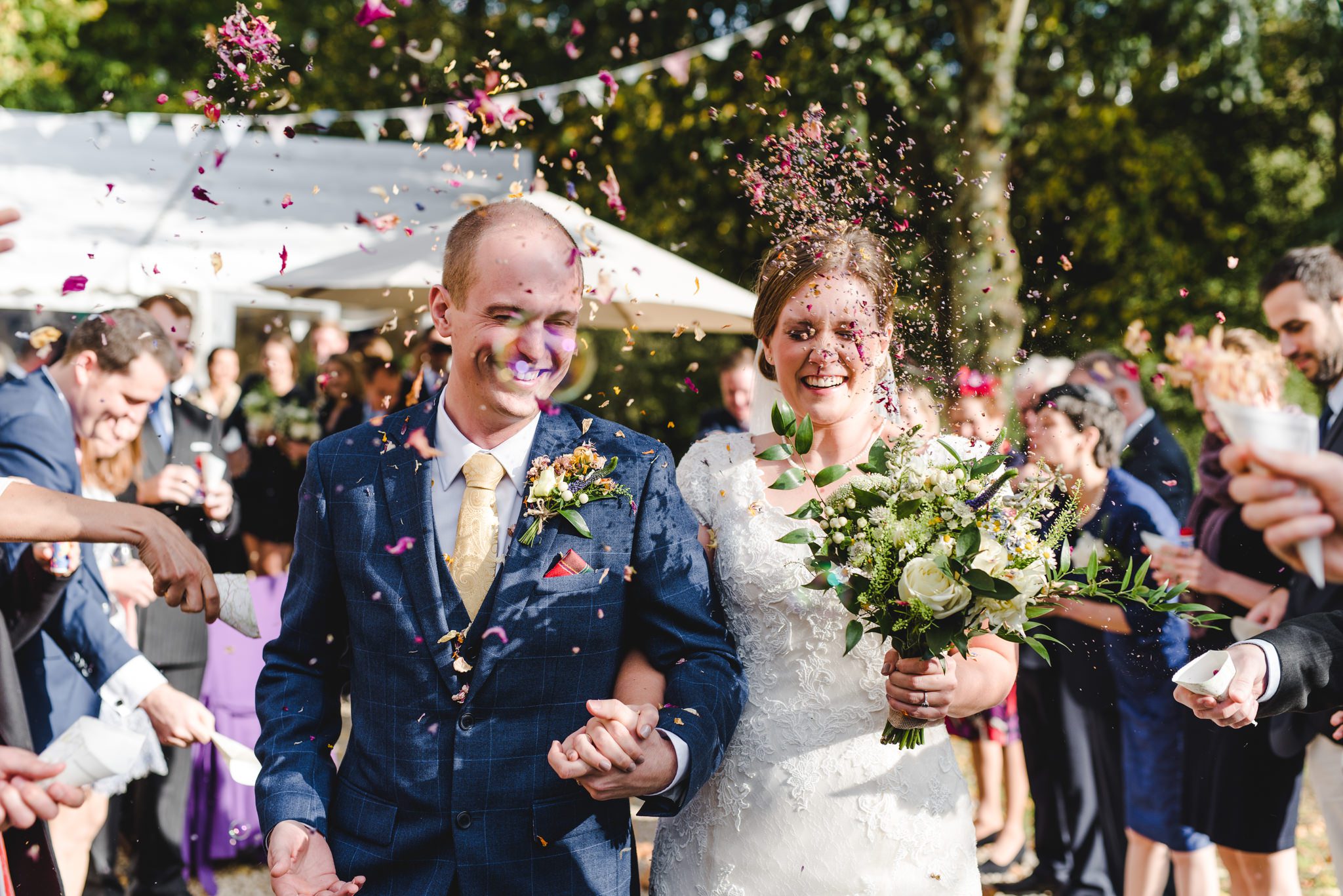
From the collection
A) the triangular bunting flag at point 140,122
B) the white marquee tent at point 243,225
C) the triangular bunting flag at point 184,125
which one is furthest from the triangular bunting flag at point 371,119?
the triangular bunting flag at point 140,122

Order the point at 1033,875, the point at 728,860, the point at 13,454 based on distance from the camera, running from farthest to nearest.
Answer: the point at 1033,875, the point at 13,454, the point at 728,860

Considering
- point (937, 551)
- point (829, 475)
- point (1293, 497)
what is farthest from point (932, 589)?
point (1293, 497)

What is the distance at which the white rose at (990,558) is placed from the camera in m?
2.13

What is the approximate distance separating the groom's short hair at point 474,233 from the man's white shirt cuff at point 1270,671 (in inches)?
77.0

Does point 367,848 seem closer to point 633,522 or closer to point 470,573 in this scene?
point 470,573

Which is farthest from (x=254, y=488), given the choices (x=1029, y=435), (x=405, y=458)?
(x=1029, y=435)

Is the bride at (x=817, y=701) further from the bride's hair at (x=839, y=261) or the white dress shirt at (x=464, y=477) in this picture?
the white dress shirt at (x=464, y=477)

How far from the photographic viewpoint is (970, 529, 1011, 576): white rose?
2.13m

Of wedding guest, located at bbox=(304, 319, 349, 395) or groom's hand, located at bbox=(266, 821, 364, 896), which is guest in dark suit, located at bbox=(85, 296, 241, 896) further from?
groom's hand, located at bbox=(266, 821, 364, 896)

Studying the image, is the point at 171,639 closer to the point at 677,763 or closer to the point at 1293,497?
the point at 677,763

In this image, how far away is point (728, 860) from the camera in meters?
2.54

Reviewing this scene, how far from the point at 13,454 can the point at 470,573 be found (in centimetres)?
248

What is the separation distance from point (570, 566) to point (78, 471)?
109 inches

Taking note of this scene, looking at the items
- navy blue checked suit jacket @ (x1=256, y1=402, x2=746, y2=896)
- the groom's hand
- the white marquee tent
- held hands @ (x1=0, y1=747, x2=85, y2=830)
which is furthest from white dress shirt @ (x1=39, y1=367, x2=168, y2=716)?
the white marquee tent
